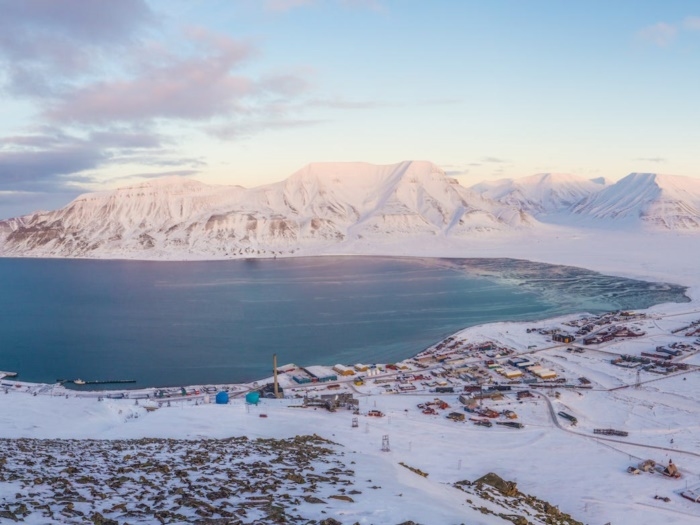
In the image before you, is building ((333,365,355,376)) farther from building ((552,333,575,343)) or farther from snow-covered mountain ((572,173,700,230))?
snow-covered mountain ((572,173,700,230))

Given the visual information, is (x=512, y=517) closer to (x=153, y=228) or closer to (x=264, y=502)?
(x=264, y=502)

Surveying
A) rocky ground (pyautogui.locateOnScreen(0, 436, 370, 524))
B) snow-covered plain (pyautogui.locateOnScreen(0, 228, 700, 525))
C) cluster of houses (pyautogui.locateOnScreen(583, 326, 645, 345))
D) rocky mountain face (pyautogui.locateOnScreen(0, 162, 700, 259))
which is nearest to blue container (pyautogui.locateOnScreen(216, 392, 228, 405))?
snow-covered plain (pyautogui.locateOnScreen(0, 228, 700, 525))

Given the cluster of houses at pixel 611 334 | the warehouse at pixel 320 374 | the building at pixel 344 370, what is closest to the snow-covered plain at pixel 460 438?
the warehouse at pixel 320 374

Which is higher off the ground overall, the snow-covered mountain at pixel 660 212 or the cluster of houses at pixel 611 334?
the snow-covered mountain at pixel 660 212

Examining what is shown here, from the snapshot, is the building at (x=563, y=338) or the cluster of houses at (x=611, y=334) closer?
the cluster of houses at (x=611, y=334)

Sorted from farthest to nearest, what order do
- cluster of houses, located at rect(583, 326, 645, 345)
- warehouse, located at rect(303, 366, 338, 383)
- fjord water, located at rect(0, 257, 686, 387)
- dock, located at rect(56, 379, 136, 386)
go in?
cluster of houses, located at rect(583, 326, 645, 345), fjord water, located at rect(0, 257, 686, 387), dock, located at rect(56, 379, 136, 386), warehouse, located at rect(303, 366, 338, 383)

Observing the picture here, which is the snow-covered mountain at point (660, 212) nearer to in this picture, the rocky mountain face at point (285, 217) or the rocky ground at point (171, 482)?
the rocky mountain face at point (285, 217)

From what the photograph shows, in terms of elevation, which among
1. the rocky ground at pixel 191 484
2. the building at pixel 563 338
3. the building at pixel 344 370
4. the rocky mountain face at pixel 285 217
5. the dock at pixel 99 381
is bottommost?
the dock at pixel 99 381
